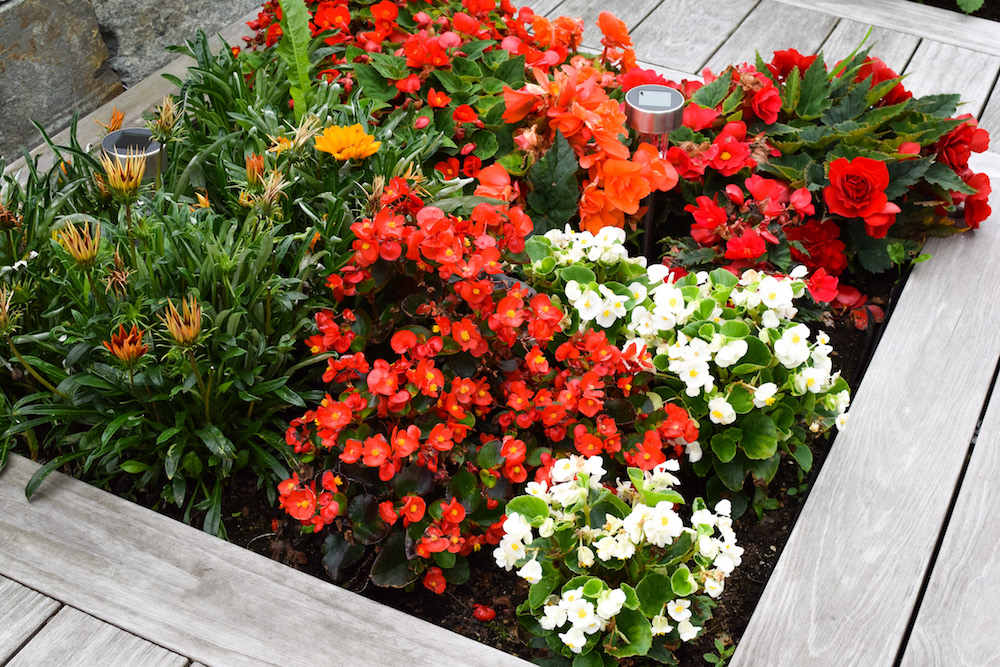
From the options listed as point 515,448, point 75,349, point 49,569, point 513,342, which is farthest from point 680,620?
point 75,349

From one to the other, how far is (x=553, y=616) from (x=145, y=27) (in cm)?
232

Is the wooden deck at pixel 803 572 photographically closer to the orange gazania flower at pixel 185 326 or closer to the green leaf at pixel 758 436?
the green leaf at pixel 758 436

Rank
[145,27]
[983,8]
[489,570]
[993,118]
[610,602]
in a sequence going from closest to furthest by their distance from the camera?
[610,602], [489,570], [993,118], [145,27], [983,8]

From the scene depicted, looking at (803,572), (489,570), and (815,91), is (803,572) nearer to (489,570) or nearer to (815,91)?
(489,570)

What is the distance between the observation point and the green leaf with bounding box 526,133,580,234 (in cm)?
178

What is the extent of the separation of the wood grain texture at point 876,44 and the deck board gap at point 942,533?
1.48m

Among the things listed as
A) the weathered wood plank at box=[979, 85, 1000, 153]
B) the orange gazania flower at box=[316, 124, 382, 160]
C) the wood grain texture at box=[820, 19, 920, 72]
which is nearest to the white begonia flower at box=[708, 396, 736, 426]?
the orange gazania flower at box=[316, 124, 382, 160]

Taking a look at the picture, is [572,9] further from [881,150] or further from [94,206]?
[94,206]

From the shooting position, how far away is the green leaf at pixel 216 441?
1429mm

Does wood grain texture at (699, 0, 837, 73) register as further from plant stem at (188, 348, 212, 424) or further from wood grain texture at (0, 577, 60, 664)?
wood grain texture at (0, 577, 60, 664)

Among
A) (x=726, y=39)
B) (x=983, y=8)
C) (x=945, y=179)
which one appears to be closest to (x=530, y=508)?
(x=945, y=179)

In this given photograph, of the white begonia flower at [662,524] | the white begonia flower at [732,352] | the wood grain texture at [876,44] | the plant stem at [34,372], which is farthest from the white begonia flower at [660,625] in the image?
the wood grain texture at [876,44]

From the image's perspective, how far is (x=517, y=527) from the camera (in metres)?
1.20

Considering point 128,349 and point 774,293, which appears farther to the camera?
point 774,293
